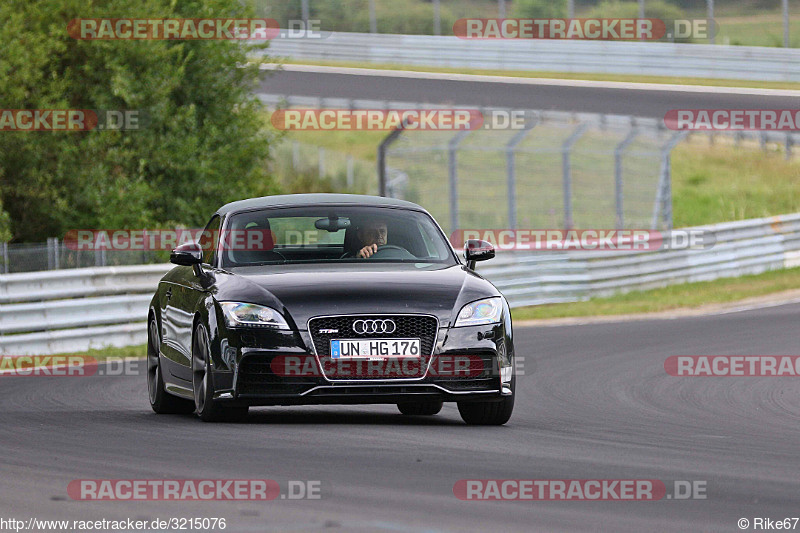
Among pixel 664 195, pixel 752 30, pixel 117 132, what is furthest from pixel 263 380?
pixel 752 30

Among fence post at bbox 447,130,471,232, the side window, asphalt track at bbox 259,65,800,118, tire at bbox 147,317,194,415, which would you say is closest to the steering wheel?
the side window

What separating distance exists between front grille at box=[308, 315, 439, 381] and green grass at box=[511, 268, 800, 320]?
13.3 metres

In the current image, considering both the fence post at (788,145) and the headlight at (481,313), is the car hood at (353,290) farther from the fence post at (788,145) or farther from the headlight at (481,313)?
the fence post at (788,145)

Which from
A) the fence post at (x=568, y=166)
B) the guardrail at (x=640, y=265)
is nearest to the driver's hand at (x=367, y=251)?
the guardrail at (x=640, y=265)

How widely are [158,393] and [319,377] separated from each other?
227cm

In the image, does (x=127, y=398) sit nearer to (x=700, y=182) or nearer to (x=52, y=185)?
(x=52, y=185)

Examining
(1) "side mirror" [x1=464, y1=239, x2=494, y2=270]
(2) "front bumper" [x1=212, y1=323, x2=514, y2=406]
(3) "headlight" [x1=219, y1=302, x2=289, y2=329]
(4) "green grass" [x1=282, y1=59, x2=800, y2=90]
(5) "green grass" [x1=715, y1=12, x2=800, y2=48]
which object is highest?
(5) "green grass" [x1=715, y1=12, x2=800, y2=48]

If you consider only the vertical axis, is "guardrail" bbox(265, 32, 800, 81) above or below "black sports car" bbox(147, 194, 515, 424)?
above

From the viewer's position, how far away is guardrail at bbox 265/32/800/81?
39.3m

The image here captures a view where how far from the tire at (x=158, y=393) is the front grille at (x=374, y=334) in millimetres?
2151

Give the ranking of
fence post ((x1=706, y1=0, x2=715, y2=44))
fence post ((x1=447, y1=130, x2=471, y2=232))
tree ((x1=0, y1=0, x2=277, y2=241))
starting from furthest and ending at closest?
fence post ((x1=706, y1=0, x2=715, y2=44)) → fence post ((x1=447, y1=130, x2=471, y2=232)) → tree ((x1=0, y1=0, x2=277, y2=241))

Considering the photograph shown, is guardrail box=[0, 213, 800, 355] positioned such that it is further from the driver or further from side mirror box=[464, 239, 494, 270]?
side mirror box=[464, 239, 494, 270]

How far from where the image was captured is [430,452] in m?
8.02

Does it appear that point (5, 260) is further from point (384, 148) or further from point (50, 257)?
point (384, 148)
